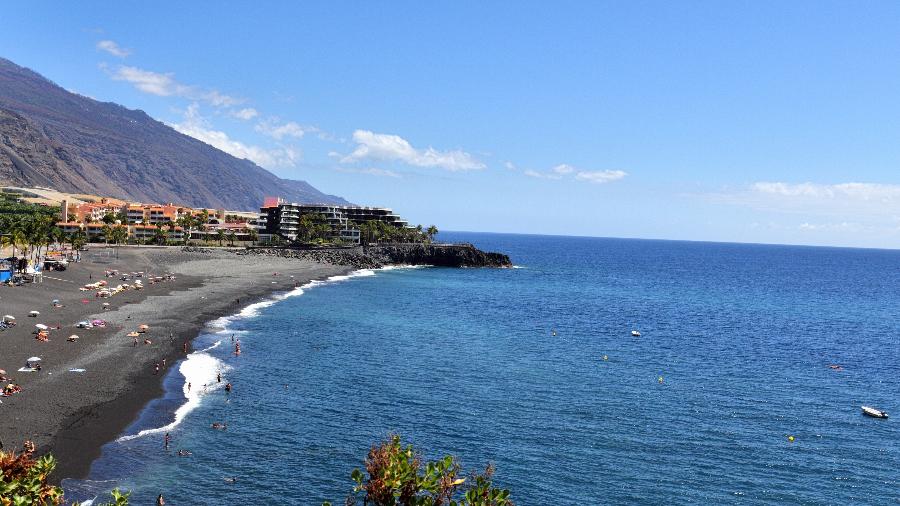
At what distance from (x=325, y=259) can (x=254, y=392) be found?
420 feet

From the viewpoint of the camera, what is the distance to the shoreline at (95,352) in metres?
38.2

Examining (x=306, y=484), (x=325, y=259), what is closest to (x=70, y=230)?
(x=325, y=259)

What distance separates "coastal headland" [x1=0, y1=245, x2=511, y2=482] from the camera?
1540 inches

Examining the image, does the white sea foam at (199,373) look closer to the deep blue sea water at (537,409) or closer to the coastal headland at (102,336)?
the deep blue sea water at (537,409)

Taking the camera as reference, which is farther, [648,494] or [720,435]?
[720,435]

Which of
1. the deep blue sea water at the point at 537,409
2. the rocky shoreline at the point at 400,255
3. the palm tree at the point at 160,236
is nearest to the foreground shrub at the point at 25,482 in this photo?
the deep blue sea water at the point at 537,409

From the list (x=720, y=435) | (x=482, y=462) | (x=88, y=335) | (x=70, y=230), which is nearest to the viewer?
(x=482, y=462)

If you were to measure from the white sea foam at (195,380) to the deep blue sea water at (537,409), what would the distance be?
0.99ft

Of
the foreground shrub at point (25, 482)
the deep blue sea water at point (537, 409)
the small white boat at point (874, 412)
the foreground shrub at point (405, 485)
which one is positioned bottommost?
the deep blue sea water at point (537, 409)

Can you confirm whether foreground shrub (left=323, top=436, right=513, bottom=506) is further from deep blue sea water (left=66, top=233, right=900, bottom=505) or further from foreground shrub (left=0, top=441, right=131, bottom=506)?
deep blue sea water (left=66, top=233, right=900, bottom=505)

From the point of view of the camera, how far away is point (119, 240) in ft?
576

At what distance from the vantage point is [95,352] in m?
57.0

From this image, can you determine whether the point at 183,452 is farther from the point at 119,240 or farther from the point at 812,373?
the point at 119,240

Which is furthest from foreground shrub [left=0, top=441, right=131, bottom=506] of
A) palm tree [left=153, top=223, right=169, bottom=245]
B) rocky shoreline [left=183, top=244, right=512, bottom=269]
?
palm tree [left=153, top=223, right=169, bottom=245]
